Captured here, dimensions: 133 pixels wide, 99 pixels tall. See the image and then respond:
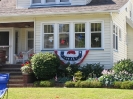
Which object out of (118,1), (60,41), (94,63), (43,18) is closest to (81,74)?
(94,63)

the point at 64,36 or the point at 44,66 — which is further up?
the point at 64,36

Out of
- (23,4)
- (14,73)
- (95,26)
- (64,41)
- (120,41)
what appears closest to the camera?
(14,73)

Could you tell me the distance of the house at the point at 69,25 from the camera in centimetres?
1800

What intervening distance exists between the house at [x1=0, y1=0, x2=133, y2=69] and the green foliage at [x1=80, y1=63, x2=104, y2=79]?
0.68m

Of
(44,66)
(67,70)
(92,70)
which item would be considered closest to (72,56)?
(67,70)

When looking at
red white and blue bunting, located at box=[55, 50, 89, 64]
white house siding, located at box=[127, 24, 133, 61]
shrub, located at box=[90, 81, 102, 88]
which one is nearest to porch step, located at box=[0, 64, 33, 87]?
red white and blue bunting, located at box=[55, 50, 89, 64]

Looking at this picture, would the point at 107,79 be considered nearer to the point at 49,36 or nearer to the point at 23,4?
the point at 49,36

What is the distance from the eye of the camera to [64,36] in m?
18.8

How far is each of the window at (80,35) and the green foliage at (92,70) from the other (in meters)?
1.53

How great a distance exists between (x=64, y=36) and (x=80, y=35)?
3.32 feet

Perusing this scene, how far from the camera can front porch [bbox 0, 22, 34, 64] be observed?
2055cm

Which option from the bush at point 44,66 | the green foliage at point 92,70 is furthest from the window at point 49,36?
the green foliage at point 92,70

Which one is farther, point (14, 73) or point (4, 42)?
point (4, 42)

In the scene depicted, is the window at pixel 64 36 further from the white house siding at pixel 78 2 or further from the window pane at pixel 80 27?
the white house siding at pixel 78 2
